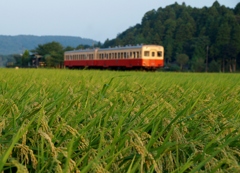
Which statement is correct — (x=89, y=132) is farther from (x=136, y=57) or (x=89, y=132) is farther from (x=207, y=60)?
(x=207, y=60)

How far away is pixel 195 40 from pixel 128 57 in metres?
48.3

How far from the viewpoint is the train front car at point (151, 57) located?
25.3m

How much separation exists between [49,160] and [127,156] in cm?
30

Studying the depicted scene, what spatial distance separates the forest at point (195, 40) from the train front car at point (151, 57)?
87.1ft

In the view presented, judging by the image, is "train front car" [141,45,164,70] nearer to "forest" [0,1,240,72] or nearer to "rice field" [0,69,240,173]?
"rice field" [0,69,240,173]

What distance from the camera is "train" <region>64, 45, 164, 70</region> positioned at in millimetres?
25434

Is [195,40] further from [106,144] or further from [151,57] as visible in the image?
[106,144]

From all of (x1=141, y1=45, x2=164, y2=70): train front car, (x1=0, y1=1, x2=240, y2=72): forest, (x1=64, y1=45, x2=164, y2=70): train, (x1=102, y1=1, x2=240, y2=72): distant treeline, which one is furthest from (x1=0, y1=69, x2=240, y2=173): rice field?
(x1=0, y1=1, x2=240, y2=72): forest

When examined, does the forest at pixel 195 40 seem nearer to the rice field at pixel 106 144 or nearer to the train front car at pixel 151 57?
the train front car at pixel 151 57

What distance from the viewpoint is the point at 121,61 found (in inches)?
1056

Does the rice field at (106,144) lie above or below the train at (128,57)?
above

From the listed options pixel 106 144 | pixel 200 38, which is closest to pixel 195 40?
pixel 200 38

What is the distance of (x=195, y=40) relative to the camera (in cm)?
7300

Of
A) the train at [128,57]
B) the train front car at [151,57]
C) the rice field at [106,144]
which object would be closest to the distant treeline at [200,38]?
the train at [128,57]
